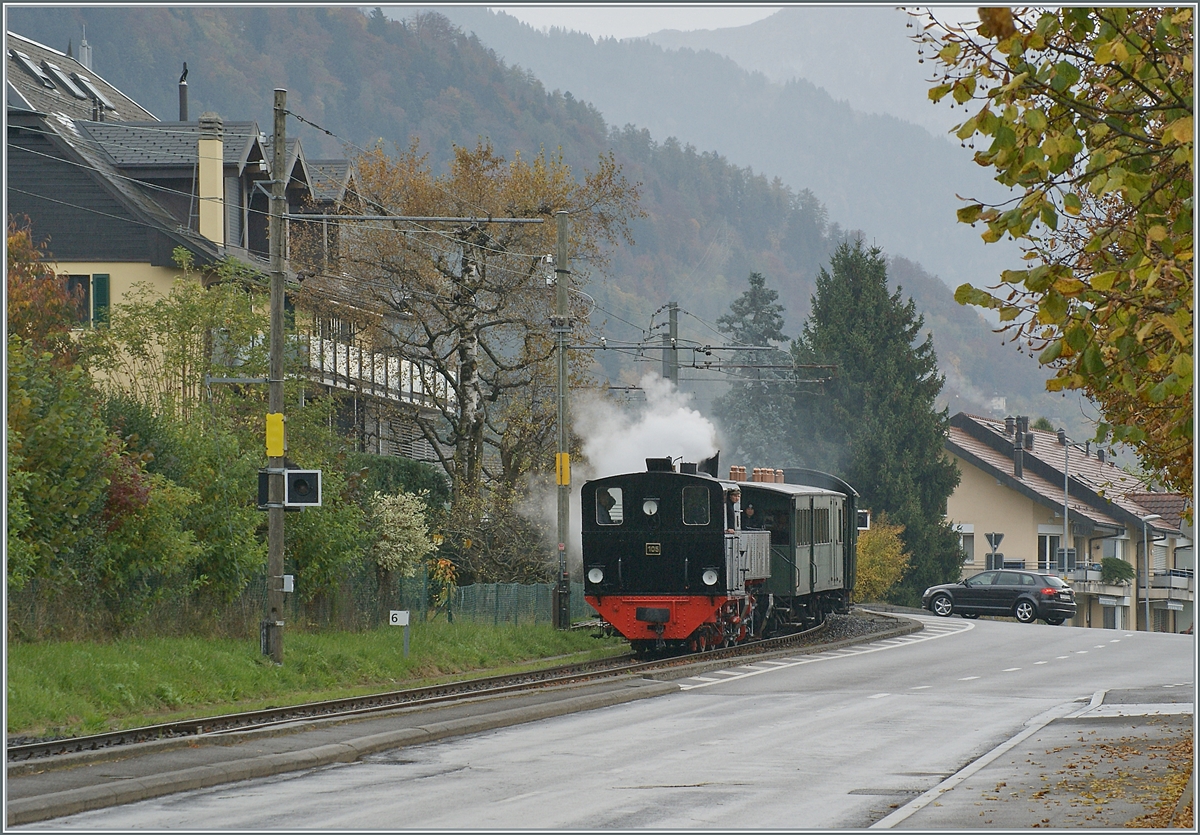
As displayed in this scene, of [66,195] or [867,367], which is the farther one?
[867,367]

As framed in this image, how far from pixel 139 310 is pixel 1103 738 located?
20.3m

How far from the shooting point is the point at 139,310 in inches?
1162

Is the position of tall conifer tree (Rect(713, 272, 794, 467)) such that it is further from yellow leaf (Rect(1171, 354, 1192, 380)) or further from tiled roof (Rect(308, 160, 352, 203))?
yellow leaf (Rect(1171, 354, 1192, 380))

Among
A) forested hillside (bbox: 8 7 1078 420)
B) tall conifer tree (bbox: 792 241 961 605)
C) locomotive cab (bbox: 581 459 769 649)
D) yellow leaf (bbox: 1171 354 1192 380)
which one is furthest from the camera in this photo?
forested hillside (bbox: 8 7 1078 420)

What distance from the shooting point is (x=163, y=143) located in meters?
38.1

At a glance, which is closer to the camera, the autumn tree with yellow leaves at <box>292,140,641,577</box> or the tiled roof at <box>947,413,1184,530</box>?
the autumn tree with yellow leaves at <box>292,140,641,577</box>

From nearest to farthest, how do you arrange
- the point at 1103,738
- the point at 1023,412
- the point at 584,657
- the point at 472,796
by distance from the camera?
1. the point at 472,796
2. the point at 1103,738
3. the point at 584,657
4. the point at 1023,412

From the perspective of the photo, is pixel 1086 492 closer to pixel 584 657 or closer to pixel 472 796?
pixel 584 657

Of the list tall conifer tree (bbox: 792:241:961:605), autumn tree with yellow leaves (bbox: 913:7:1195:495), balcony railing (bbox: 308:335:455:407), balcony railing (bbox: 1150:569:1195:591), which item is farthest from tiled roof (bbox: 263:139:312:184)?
balcony railing (bbox: 1150:569:1195:591)

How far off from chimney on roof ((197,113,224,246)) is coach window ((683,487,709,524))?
14.8m

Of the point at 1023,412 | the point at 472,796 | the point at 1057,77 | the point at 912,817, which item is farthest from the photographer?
the point at 1023,412

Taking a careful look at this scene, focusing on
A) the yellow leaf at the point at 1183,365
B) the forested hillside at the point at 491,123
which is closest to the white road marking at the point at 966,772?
the yellow leaf at the point at 1183,365

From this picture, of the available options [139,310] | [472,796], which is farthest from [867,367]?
[472,796]

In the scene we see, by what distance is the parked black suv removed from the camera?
44906 mm
